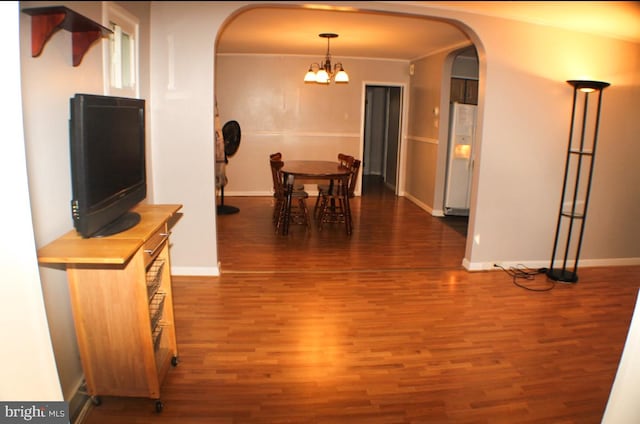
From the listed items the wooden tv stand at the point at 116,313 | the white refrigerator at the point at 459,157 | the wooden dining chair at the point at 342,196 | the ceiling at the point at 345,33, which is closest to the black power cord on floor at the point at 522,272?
the wooden dining chair at the point at 342,196

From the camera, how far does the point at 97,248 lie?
179cm

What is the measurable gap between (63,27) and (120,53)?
3.46 feet

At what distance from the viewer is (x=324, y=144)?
7668 mm

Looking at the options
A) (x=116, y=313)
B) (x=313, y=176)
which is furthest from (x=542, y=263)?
(x=116, y=313)

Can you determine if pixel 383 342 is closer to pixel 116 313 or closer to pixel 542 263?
pixel 116 313

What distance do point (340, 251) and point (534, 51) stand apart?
2.51 metres

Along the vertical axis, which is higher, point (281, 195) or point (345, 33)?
point (345, 33)

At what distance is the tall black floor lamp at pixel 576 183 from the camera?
3.96 metres

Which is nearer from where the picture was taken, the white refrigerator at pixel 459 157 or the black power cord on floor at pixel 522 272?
the black power cord on floor at pixel 522 272

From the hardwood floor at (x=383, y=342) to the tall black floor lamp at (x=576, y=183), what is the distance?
0.21m
